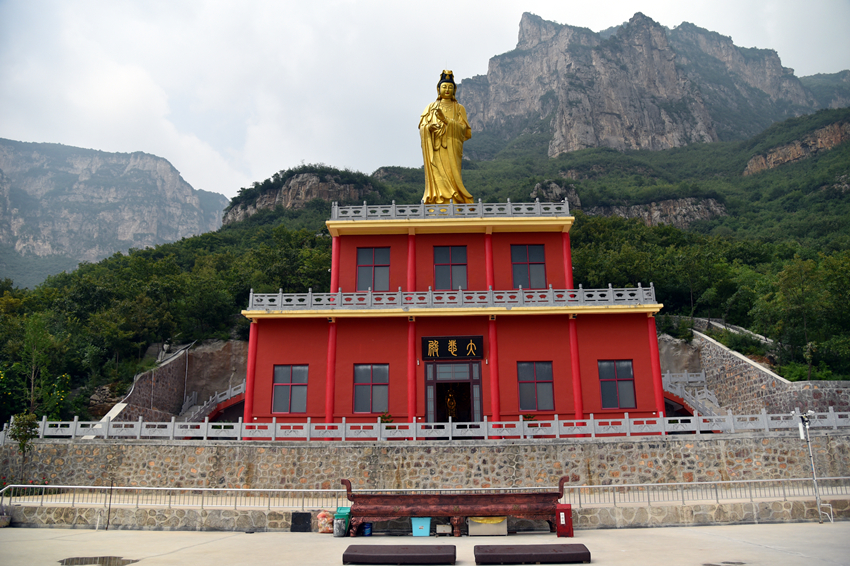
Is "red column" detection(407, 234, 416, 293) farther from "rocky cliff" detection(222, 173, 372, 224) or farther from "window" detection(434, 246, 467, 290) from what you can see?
"rocky cliff" detection(222, 173, 372, 224)

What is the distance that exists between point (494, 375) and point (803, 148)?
8487cm

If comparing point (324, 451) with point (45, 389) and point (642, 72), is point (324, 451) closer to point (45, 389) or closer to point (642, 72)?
point (45, 389)

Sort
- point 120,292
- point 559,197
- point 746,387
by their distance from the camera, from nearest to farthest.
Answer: point 746,387 < point 120,292 < point 559,197

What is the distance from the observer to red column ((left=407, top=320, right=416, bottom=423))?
21.4 meters

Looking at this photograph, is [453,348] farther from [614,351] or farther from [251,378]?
[251,378]

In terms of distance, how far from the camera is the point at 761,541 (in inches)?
407

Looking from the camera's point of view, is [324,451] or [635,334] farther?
[635,334]

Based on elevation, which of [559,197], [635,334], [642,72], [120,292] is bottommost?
[635,334]

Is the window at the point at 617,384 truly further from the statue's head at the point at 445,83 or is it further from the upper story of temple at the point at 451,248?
the statue's head at the point at 445,83

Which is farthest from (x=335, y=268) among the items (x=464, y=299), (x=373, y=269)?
(x=464, y=299)

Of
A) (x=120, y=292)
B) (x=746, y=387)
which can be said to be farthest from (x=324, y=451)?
(x=120, y=292)

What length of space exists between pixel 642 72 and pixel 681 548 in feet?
477

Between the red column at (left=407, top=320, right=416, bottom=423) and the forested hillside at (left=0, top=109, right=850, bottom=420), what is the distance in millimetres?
14742

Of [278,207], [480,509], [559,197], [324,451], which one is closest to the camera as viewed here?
[480,509]
